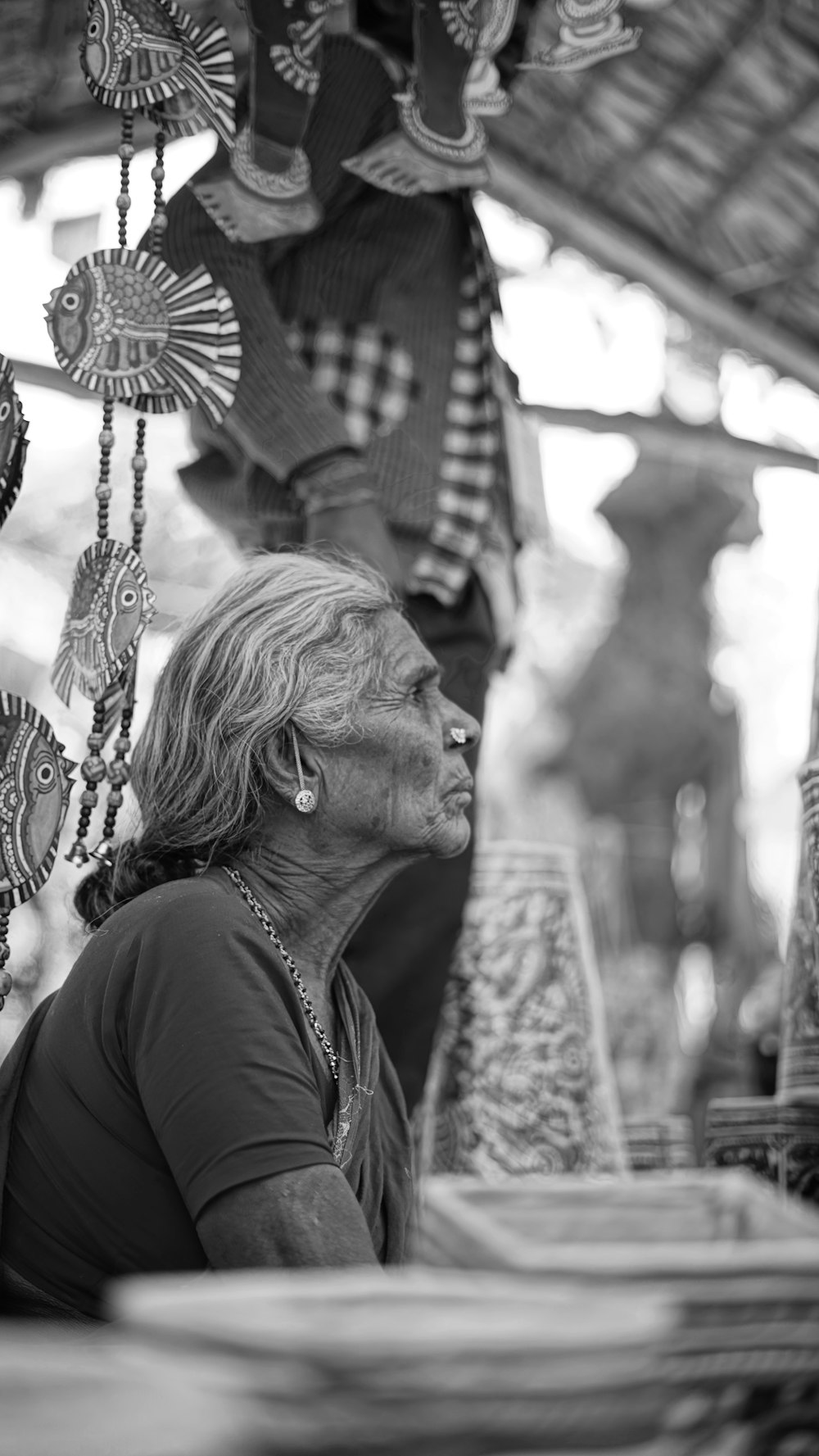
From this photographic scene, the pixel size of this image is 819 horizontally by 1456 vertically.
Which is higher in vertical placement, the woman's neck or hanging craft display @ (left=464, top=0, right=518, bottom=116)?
hanging craft display @ (left=464, top=0, right=518, bottom=116)

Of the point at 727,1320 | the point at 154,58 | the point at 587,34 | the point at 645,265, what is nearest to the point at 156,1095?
the point at 727,1320

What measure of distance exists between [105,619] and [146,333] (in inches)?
12.4

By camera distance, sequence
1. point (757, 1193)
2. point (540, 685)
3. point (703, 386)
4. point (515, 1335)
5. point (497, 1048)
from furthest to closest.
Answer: point (540, 685) → point (703, 386) → point (497, 1048) → point (757, 1193) → point (515, 1335)

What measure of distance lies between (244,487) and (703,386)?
4.50 m

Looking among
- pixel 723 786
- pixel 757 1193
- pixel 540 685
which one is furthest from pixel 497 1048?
pixel 540 685

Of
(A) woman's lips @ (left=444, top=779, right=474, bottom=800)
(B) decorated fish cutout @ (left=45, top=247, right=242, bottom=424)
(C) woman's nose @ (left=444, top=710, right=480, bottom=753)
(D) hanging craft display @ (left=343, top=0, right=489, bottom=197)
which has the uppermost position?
(D) hanging craft display @ (left=343, top=0, right=489, bottom=197)

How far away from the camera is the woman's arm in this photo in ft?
3.82

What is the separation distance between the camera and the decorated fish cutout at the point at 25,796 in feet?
5.14

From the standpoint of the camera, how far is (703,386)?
641 cm

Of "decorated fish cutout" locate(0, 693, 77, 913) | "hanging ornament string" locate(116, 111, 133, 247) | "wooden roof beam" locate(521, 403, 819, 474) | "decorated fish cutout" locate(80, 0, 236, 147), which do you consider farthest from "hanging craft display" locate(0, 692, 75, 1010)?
"wooden roof beam" locate(521, 403, 819, 474)

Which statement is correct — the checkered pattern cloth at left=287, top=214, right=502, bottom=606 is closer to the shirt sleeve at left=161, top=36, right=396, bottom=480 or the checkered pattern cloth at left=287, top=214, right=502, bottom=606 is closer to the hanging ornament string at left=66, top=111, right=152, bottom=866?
the shirt sleeve at left=161, top=36, right=396, bottom=480

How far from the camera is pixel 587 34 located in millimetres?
2012

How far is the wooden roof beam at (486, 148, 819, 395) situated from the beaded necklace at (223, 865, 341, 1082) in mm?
2921

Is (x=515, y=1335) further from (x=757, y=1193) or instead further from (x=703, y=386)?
(x=703, y=386)
